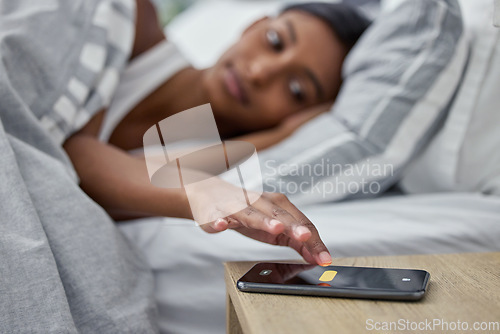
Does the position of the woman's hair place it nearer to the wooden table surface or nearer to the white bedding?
the white bedding

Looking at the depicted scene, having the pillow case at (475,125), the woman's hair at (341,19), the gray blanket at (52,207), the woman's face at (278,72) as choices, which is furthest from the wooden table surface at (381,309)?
the woman's hair at (341,19)

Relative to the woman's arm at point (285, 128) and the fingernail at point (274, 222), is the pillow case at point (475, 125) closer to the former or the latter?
the woman's arm at point (285, 128)

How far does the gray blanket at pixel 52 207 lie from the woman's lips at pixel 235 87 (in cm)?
23

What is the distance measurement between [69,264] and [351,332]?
0.97 feet

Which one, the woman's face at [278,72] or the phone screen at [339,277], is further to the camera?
the woman's face at [278,72]

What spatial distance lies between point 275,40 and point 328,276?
1.81ft

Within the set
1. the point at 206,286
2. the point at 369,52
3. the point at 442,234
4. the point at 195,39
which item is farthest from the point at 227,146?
the point at 195,39

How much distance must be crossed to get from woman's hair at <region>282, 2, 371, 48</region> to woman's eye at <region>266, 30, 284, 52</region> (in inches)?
4.2

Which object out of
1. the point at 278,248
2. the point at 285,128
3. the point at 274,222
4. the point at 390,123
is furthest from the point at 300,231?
the point at 285,128

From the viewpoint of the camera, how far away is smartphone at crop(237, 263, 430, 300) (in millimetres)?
365

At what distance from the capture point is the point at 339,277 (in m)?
0.40

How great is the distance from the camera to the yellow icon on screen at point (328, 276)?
15.5 inches

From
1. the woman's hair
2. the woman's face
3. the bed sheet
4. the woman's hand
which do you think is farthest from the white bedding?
the woman's hair

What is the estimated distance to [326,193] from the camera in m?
0.65
